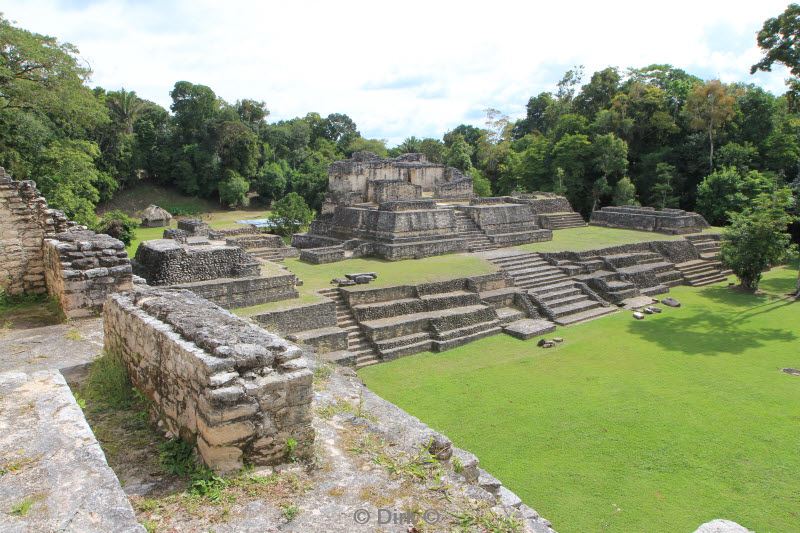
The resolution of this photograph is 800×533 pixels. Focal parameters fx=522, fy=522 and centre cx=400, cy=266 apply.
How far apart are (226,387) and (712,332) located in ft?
37.8

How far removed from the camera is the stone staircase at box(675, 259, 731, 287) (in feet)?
54.0

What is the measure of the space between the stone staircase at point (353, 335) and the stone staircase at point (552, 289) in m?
4.77

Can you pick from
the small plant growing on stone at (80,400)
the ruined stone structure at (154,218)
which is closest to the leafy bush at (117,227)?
the ruined stone structure at (154,218)

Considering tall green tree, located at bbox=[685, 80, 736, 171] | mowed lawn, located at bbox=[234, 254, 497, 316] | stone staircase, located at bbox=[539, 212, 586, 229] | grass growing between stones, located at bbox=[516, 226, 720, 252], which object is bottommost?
mowed lawn, located at bbox=[234, 254, 497, 316]

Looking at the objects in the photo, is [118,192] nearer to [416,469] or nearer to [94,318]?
[94,318]

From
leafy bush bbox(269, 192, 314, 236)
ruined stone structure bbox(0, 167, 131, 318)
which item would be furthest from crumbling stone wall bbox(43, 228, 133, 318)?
leafy bush bbox(269, 192, 314, 236)

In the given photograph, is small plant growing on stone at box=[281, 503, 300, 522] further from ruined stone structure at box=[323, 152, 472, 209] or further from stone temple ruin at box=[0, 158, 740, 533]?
ruined stone structure at box=[323, 152, 472, 209]

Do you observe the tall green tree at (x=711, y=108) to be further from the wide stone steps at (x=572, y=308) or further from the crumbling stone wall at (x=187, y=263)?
the crumbling stone wall at (x=187, y=263)

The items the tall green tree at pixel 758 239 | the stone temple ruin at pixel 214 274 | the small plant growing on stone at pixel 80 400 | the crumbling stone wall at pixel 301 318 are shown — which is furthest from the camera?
the tall green tree at pixel 758 239

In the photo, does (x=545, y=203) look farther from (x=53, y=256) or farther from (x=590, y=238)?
(x=53, y=256)

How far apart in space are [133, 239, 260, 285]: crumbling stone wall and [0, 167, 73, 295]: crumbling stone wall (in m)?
2.25

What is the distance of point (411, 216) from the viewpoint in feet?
53.7

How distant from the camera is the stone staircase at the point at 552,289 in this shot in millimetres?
12773

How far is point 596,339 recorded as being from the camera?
11219 millimetres
